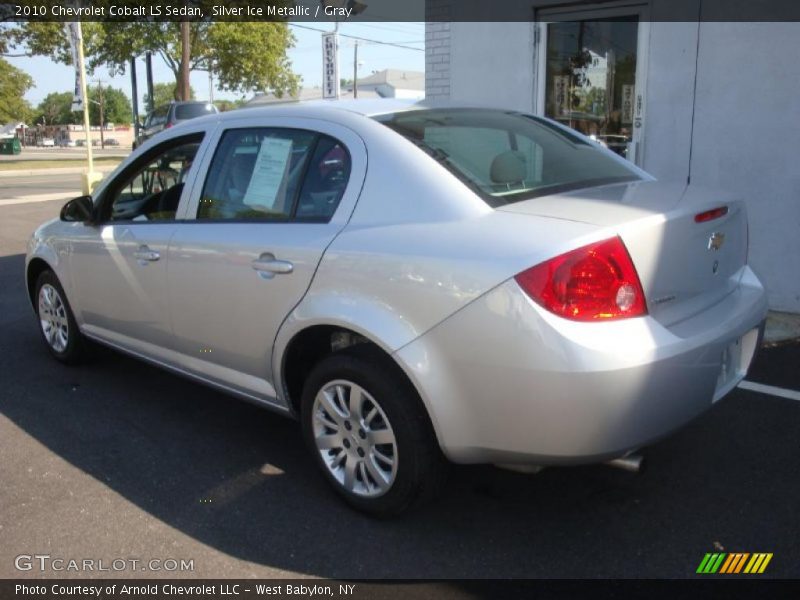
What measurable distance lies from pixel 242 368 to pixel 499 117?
1720 mm

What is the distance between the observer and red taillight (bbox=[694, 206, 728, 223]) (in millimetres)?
2868

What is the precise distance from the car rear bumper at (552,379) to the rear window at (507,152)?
0.58 metres

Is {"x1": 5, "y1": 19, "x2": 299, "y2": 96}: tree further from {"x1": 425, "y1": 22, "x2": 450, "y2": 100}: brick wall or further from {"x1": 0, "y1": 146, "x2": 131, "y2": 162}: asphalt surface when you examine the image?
{"x1": 425, "y1": 22, "x2": 450, "y2": 100}: brick wall

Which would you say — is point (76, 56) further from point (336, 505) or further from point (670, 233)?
point (670, 233)

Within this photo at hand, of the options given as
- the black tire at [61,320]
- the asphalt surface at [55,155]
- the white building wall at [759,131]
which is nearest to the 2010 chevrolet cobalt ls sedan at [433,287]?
the black tire at [61,320]

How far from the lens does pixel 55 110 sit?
122m

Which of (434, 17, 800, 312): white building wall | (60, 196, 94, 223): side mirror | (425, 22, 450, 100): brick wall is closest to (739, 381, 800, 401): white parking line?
(434, 17, 800, 312): white building wall

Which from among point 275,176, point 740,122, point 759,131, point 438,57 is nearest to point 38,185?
point 438,57

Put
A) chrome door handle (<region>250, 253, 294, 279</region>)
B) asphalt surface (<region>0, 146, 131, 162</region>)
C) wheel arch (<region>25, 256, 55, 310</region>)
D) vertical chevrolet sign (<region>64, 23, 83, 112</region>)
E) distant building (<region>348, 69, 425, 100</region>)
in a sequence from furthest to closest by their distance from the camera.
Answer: distant building (<region>348, 69, 425, 100</region>), asphalt surface (<region>0, 146, 131, 162</region>), vertical chevrolet sign (<region>64, 23, 83, 112</region>), wheel arch (<region>25, 256, 55, 310</region>), chrome door handle (<region>250, 253, 294, 279</region>)

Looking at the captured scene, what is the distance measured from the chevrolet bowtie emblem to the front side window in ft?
8.10

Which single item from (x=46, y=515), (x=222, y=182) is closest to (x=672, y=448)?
(x=222, y=182)

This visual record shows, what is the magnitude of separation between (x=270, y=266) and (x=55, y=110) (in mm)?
134157

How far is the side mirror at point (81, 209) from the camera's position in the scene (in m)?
4.39

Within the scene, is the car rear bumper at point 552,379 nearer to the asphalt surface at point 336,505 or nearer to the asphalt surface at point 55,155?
the asphalt surface at point 336,505
